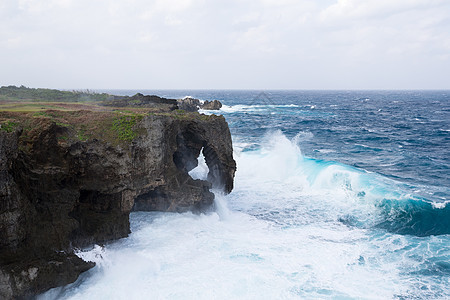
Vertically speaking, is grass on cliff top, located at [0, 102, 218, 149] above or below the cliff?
above

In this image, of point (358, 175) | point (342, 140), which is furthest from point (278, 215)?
point (342, 140)

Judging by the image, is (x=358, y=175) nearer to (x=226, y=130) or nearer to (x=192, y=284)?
(x=226, y=130)

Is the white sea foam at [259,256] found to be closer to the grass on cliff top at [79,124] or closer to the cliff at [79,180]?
the cliff at [79,180]

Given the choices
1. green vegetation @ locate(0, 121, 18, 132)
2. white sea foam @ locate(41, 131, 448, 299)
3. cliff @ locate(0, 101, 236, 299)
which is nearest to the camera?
cliff @ locate(0, 101, 236, 299)

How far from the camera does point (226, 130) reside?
20.8 m

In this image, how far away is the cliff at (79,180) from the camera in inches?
428

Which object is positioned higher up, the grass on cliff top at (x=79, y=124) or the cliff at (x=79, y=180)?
the grass on cliff top at (x=79, y=124)

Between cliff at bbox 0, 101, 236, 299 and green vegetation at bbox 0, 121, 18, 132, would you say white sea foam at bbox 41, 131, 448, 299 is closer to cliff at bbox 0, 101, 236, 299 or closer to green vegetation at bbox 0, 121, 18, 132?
cliff at bbox 0, 101, 236, 299

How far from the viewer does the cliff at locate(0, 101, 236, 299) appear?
A: 10875 millimetres

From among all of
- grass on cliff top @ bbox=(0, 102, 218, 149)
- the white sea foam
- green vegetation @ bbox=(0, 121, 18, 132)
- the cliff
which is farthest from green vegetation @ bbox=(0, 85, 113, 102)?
the white sea foam

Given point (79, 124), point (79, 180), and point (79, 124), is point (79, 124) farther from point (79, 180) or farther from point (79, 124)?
point (79, 180)

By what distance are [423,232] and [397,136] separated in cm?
3555

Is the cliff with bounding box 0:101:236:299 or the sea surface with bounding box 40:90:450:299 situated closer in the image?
the cliff with bounding box 0:101:236:299

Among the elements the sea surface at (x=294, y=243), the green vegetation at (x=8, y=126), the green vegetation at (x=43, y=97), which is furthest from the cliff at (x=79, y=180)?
the green vegetation at (x=43, y=97)
